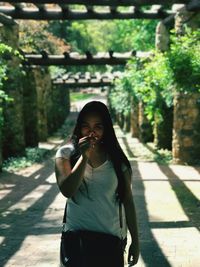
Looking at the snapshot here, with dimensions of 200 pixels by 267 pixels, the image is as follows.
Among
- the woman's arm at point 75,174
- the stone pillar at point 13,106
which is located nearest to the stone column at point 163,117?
the stone pillar at point 13,106

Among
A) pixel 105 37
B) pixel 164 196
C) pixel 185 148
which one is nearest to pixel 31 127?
pixel 185 148

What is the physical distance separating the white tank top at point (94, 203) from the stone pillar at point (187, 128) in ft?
30.3

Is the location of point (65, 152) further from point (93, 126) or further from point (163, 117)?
point (163, 117)

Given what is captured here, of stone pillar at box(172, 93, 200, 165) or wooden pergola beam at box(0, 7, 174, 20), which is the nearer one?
wooden pergola beam at box(0, 7, 174, 20)

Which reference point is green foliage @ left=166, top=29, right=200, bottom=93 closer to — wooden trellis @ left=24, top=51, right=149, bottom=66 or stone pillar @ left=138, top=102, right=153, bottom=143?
wooden trellis @ left=24, top=51, right=149, bottom=66

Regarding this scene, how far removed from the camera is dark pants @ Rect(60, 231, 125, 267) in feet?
7.32

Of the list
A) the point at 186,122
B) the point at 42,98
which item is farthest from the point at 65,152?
the point at 42,98

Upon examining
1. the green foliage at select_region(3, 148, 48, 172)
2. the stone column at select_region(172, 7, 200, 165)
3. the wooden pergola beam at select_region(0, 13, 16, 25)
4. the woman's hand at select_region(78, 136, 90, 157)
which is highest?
the wooden pergola beam at select_region(0, 13, 16, 25)

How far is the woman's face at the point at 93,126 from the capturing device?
2383mm

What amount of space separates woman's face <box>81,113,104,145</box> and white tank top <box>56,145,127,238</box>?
139 mm

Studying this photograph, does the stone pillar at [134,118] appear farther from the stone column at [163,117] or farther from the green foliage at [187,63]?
the green foliage at [187,63]

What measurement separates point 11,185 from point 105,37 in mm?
50231

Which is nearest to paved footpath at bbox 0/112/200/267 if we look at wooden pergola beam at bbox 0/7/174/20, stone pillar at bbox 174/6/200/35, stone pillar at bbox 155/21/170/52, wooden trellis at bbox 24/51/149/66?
stone pillar at bbox 174/6/200/35

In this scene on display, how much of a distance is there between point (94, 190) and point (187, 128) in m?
9.47
